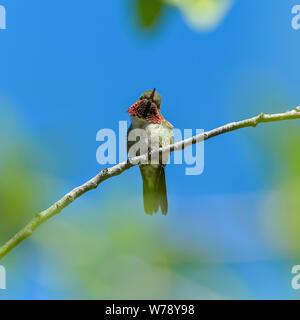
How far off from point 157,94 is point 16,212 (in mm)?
5281

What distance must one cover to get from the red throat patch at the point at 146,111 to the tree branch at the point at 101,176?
2.72 metres

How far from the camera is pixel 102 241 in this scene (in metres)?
2.28

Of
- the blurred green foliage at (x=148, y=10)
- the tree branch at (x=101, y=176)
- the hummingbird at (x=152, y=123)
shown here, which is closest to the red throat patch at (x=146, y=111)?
the hummingbird at (x=152, y=123)

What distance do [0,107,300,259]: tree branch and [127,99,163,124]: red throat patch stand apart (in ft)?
8.91

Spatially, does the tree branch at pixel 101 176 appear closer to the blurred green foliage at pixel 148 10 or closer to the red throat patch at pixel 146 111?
the blurred green foliage at pixel 148 10

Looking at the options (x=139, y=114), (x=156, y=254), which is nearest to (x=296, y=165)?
(x=156, y=254)

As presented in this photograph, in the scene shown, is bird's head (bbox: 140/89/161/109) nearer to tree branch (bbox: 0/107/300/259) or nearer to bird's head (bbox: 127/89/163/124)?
bird's head (bbox: 127/89/163/124)

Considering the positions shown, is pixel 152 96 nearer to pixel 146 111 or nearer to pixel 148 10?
pixel 146 111

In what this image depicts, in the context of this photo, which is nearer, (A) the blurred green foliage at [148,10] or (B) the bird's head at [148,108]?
(A) the blurred green foliage at [148,10]

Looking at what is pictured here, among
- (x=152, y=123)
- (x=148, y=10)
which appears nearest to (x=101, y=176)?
(x=148, y=10)

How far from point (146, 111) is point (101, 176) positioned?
3.63m

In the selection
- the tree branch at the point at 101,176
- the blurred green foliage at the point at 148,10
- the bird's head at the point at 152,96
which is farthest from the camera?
the bird's head at the point at 152,96

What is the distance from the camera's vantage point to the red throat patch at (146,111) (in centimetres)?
701

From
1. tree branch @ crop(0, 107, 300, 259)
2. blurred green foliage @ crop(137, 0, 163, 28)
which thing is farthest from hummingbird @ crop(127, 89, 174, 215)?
blurred green foliage @ crop(137, 0, 163, 28)
